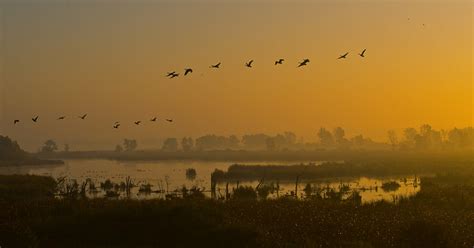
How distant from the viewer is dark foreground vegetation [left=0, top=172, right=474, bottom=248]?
72.5ft

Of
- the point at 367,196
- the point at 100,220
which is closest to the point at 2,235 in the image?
the point at 100,220

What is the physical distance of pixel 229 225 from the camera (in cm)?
2386

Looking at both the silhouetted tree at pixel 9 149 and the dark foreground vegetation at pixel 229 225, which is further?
the silhouetted tree at pixel 9 149

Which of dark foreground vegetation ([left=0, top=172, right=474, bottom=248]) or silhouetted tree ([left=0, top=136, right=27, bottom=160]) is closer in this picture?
dark foreground vegetation ([left=0, top=172, right=474, bottom=248])

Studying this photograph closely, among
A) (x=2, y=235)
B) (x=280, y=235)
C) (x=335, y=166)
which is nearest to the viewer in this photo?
(x=2, y=235)

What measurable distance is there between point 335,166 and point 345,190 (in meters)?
34.5

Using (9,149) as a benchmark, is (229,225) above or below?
below

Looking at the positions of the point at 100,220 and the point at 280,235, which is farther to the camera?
the point at 100,220

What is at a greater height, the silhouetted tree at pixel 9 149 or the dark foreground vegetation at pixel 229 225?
the silhouetted tree at pixel 9 149

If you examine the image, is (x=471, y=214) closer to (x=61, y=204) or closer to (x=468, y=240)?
(x=468, y=240)

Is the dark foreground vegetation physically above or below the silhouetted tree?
below

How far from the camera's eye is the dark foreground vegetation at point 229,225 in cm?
2211

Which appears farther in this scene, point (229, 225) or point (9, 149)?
point (9, 149)

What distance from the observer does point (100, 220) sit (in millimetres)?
26016
